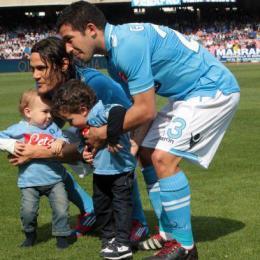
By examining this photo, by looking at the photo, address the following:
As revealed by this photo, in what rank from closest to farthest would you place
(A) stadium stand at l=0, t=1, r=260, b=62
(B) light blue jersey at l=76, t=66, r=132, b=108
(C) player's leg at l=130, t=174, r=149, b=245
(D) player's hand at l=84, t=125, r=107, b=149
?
(D) player's hand at l=84, t=125, r=107, b=149 → (B) light blue jersey at l=76, t=66, r=132, b=108 → (C) player's leg at l=130, t=174, r=149, b=245 → (A) stadium stand at l=0, t=1, r=260, b=62

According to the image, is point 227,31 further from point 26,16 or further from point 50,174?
point 50,174

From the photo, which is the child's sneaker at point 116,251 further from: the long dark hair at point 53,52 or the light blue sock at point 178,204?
the long dark hair at point 53,52

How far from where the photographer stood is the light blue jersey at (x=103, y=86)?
5.35 meters

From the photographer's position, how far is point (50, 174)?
5.58m

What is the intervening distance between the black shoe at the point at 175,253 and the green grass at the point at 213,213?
176 millimetres

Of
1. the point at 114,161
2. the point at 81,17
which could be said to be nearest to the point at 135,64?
the point at 81,17

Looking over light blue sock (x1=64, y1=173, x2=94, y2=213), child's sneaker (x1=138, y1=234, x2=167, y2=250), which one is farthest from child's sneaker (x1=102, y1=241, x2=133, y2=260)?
light blue sock (x1=64, y1=173, x2=94, y2=213)

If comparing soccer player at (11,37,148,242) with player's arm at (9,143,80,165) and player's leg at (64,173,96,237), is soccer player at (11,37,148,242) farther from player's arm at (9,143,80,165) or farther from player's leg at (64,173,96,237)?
player's leg at (64,173,96,237)

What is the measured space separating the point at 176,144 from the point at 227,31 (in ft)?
180

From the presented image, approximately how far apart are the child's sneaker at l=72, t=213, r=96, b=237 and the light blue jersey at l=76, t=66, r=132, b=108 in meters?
1.20

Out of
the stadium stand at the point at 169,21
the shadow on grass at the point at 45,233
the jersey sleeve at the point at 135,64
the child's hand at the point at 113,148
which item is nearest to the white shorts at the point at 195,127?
the child's hand at the point at 113,148

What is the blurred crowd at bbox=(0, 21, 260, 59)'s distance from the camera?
50.9 m

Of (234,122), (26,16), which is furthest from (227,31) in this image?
(234,122)

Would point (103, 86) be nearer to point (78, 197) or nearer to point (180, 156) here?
point (180, 156)
